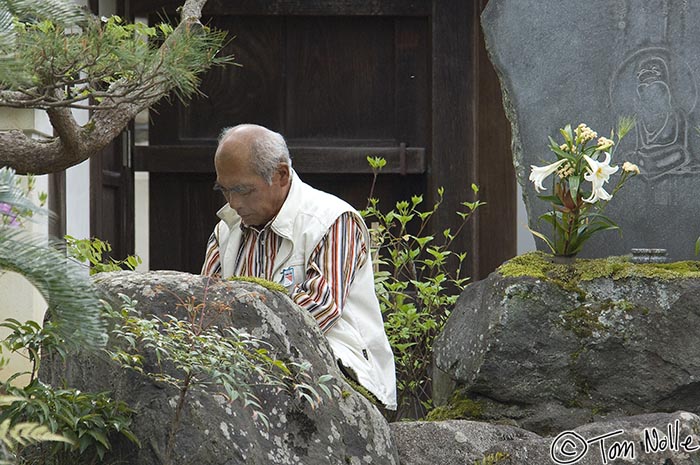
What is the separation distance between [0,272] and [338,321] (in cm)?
166

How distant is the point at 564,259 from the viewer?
449cm

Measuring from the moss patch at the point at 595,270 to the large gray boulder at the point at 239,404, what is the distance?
3.59 ft

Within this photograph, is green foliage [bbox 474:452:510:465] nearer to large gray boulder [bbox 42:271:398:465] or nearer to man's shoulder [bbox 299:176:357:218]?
large gray boulder [bbox 42:271:398:465]

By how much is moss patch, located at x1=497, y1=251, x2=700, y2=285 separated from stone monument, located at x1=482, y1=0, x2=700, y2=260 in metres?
0.35

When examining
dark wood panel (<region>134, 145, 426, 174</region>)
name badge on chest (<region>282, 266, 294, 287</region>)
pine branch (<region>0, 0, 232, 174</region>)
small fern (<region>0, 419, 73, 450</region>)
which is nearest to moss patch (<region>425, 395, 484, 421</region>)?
name badge on chest (<region>282, 266, 294, 287</region>)

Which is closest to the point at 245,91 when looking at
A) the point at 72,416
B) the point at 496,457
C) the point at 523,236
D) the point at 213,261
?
the point at 523,236

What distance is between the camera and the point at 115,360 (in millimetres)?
3137

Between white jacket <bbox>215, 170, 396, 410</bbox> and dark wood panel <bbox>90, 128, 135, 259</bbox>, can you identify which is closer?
white jacket <bbox>215, 170, 396, 410</bbox>

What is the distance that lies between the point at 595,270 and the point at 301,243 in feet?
3.40

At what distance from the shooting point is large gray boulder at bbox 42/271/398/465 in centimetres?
307

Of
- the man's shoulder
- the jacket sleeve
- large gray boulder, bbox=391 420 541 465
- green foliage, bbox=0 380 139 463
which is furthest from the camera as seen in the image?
the man's shoulder

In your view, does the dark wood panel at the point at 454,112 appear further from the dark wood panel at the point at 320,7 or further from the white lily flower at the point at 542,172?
the white lily flower at the point at 542,172

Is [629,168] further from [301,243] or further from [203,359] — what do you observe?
[203,359]

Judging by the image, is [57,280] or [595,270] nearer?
[57,280]
